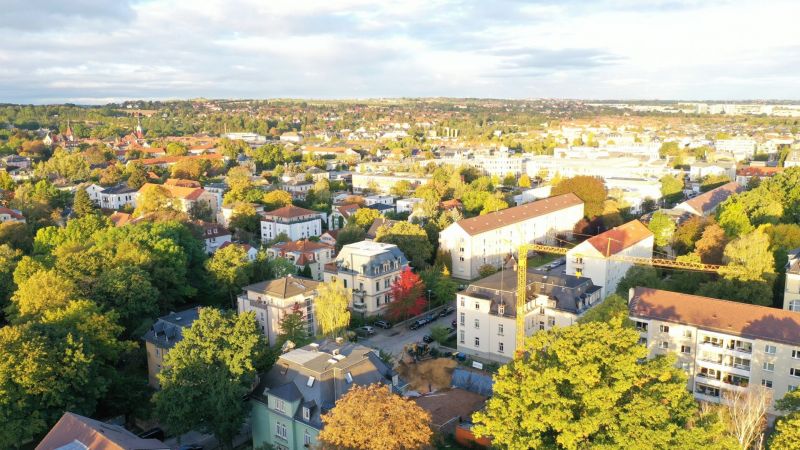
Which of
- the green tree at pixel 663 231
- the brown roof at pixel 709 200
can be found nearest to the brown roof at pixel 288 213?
the green tree at pixel 663 231

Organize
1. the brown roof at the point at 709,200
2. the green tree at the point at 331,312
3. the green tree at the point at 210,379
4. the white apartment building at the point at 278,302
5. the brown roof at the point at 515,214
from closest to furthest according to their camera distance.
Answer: the green tree at the point at 210,379 < the green tree at the point at 331,312 < the white apartment building at the point at 278,302 < the brown roof at the point at 515,214 < the brown roof at the point at 709,200

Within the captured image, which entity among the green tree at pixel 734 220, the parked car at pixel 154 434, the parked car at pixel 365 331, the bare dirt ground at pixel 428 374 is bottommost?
the parked car at pixel 154 434

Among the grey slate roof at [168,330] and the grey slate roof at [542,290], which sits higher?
the grey slate roof at [542,290]

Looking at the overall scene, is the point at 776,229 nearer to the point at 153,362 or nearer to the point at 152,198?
the point at 153,362

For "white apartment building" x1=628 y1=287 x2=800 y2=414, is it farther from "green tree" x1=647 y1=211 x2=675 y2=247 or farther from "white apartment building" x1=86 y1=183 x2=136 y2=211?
"white apartment building" x1=86 y1=183 x2=136 y2=211

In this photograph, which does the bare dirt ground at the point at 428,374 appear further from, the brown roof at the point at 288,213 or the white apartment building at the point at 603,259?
the brown roof at the point at 288,213

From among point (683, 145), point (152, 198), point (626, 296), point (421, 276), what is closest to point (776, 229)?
point (626, 296)

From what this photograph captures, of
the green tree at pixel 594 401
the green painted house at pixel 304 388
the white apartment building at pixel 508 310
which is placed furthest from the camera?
the white apartment building at pixel 508 310
